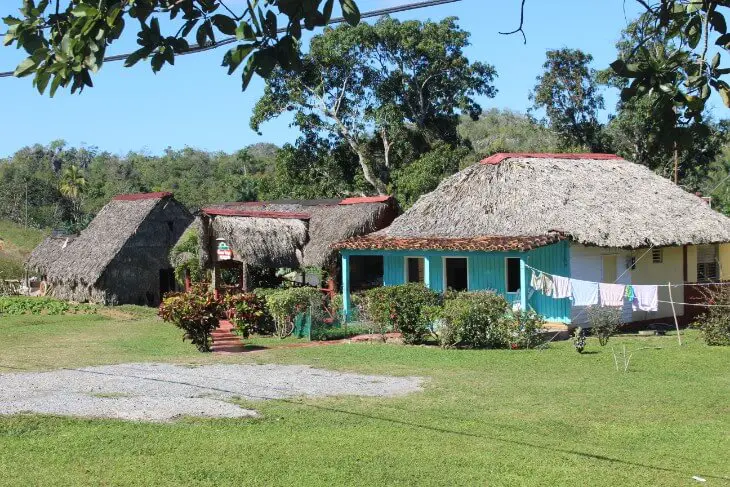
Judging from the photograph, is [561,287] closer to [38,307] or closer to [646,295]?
[646,295]

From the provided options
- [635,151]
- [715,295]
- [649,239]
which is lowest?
[715,295]

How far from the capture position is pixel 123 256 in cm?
3488

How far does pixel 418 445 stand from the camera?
9906 millimetres

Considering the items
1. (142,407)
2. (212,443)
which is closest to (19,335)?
(142,407)

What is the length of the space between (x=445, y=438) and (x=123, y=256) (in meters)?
26.7

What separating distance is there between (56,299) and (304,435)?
2792 cm

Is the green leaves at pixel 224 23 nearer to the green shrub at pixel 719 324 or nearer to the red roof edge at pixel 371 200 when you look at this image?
the green shrub at pixel 719 324

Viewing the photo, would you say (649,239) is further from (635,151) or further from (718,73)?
(718,73)

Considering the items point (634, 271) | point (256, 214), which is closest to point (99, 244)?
point (256, 214)

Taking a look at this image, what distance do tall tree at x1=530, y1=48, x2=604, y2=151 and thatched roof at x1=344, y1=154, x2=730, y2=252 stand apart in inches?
454

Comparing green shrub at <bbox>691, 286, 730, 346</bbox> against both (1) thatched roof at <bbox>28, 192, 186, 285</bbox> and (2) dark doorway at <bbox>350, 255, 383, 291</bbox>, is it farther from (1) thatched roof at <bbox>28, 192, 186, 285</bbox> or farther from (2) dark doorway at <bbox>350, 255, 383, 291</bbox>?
(1) thatched roof at <bbox>28, 192, 186, 285</bbox>

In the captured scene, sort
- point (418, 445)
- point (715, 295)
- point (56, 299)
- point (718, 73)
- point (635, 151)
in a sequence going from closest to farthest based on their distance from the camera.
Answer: point (718, 73) < point (418, 445) < point (715, 295) < point (56, 299) < point (635, 151)

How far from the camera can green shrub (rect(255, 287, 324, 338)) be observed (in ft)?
73.7

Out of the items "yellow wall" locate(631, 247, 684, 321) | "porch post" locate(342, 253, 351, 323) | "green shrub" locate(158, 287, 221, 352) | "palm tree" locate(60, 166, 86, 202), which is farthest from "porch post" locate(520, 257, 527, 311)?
"palm tree" locate(60, 166, 86, 202)
